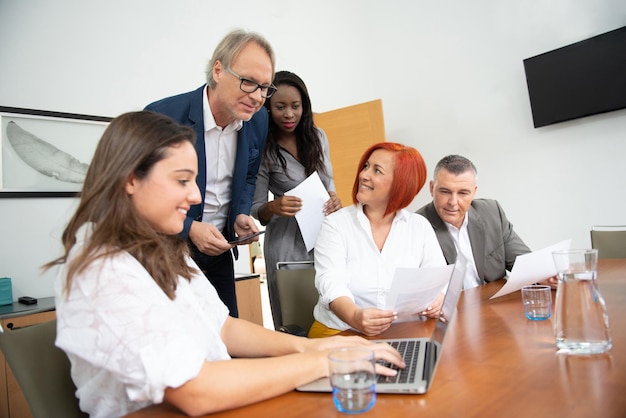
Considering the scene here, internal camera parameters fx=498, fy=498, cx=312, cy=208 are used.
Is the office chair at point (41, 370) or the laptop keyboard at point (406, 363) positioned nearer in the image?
the laptop keyboard at point (406, 363)

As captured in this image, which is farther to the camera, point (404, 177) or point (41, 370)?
point (404, 177)

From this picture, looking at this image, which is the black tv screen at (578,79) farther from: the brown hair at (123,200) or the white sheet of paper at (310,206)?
the brown hair at (123,200)

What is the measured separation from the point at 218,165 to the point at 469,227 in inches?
45.2

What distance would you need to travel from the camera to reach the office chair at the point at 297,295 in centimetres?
198

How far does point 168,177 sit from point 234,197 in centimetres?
104

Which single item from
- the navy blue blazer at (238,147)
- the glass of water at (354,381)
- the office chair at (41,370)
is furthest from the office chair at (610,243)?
the office chair at (41,370)

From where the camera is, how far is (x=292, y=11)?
4914 mm

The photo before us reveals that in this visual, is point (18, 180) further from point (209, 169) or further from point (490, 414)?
point (490, 414)

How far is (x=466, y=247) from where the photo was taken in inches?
89.9

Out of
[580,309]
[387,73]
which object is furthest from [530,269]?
[387,73]

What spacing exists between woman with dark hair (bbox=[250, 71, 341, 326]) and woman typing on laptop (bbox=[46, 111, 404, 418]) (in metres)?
1.12

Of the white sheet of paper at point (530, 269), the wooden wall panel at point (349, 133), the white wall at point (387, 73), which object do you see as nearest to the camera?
the white sheet of paper at point (530, 269)

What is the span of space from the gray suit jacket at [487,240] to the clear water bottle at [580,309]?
1.17 metres

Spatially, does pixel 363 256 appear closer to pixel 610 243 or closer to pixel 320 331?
pixel 320 331
